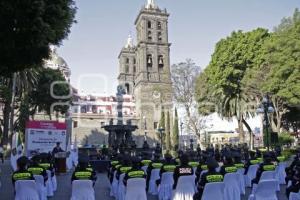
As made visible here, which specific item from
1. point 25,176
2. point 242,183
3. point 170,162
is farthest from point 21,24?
point 242,183

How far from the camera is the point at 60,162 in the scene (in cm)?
2512

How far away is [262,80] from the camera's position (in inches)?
1583

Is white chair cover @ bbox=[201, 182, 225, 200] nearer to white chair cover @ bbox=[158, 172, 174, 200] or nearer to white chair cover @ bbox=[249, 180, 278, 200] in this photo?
white chair cover @ bbox=[249, 180, 278, 200]

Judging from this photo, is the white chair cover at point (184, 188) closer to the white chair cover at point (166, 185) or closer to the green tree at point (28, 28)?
the white chair cover at point (166, 185)

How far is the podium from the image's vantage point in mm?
23872

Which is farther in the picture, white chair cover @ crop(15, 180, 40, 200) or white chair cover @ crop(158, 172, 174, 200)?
white chair cover @ crop(158, 172, 174, 200)

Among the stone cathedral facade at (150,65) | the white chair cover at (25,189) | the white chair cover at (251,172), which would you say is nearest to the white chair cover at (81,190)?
the white chair cover at (25,189)

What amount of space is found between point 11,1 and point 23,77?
2997 cm

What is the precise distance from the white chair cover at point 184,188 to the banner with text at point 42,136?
49.0 feet

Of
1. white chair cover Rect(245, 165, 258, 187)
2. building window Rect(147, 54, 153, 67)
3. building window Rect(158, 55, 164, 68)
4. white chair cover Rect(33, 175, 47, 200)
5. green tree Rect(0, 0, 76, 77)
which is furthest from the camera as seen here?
building window Rect(158, 55, 164, 68)

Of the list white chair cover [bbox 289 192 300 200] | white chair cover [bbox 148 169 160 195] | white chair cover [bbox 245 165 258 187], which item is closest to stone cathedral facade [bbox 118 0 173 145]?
white chair cover [bbox 245 165 258 187]

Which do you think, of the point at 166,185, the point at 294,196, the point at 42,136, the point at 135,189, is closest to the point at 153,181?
the point at 166,185

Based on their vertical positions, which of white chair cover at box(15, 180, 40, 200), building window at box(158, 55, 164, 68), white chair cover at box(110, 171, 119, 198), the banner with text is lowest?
white chair cover at box(110, 171, 119, 198)

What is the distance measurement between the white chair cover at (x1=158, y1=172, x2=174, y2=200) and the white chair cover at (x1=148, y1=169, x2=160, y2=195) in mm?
1314
